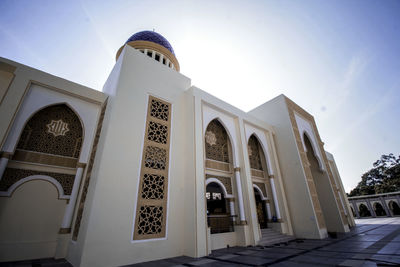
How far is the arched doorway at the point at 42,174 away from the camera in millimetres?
3967

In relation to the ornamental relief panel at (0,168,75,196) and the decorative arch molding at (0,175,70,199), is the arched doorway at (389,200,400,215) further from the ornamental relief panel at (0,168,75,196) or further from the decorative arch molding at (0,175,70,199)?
the decorative arch molding at (0,175,70,199)

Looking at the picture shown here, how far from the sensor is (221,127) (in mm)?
7340

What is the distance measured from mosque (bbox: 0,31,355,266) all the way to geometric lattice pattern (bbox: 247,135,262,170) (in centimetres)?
151

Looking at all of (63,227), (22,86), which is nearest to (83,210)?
(63,227)

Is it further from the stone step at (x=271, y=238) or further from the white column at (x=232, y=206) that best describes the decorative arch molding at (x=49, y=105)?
the stone step at (x=271, y=238)

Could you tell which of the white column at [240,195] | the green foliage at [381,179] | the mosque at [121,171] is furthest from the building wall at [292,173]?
the green foliage at [381,179]

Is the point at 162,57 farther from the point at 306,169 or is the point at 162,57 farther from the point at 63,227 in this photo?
the point at 306,169

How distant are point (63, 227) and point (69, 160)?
62.8 inches

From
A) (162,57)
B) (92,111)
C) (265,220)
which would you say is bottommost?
(265,220)

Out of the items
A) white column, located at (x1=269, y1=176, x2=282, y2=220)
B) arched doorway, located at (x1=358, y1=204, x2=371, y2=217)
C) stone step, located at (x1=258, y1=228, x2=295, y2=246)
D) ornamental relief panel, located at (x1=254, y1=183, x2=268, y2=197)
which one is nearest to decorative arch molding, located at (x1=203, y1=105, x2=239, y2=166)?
ornamental relief panel, located at (x1=254, y1=183, x2=268, y2=197)

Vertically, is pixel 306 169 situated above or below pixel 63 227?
above

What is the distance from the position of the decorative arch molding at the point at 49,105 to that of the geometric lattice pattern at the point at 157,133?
1714mm

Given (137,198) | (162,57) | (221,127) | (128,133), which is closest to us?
(137,198)

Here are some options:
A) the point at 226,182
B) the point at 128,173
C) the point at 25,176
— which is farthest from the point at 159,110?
the point at 25,176
